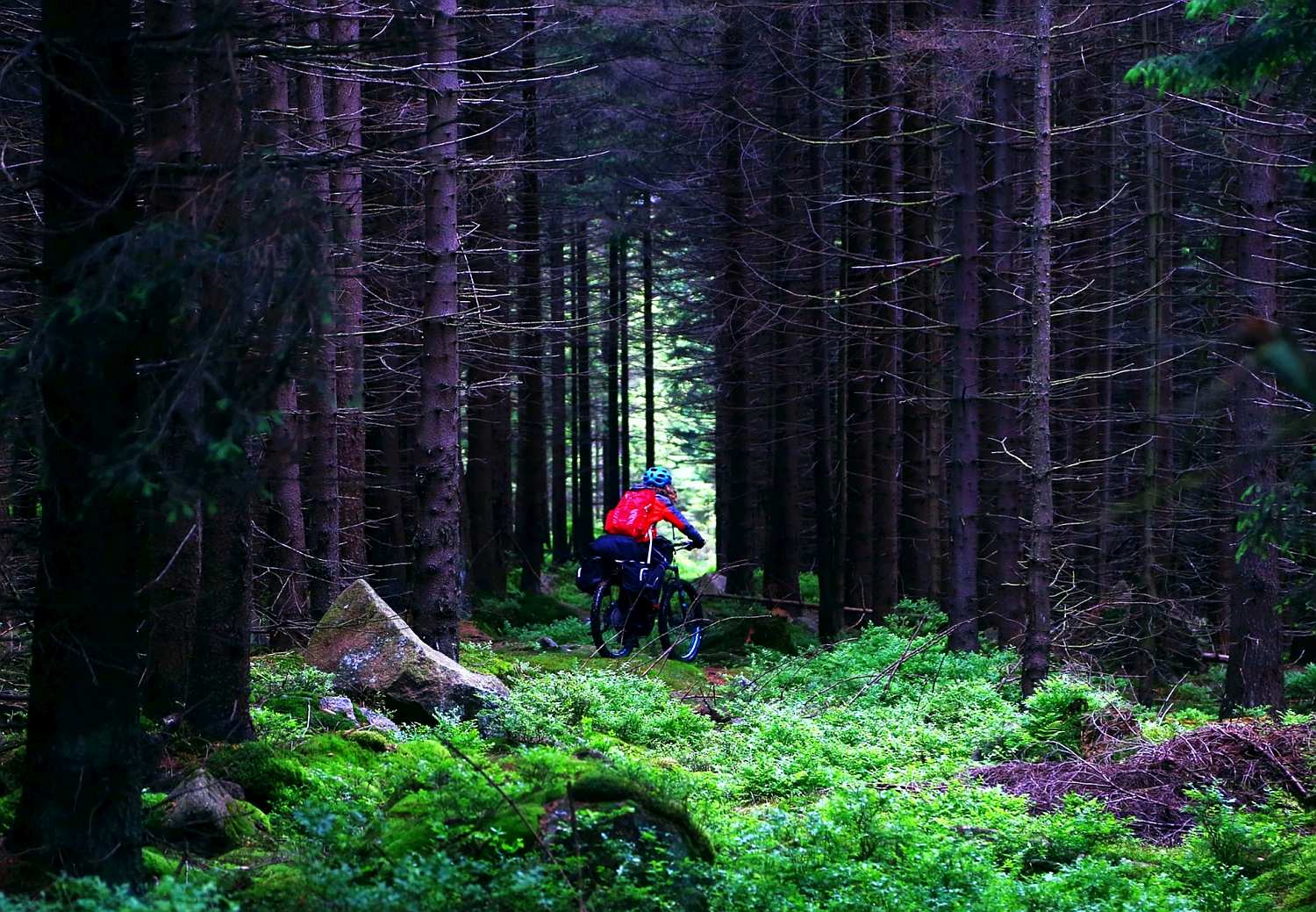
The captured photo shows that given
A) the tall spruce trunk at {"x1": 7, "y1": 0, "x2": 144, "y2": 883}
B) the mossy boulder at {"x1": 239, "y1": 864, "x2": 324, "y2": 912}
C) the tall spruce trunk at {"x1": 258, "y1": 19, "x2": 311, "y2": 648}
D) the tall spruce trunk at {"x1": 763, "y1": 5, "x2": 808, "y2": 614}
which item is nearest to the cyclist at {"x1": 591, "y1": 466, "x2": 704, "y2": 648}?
the tall spruce trunk at {"x1": 258, "y1": 19, "x2": 311, "y2": 648}

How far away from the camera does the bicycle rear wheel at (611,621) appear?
15.4 metres

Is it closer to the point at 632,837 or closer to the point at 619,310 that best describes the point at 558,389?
the point at 619,310

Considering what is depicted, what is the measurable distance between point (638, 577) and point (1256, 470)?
7.53 metres

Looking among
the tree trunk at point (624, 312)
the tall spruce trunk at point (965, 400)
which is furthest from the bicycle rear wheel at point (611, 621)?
the tree trunk at point (624, 312)

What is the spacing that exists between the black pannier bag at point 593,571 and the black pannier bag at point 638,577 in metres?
0.24

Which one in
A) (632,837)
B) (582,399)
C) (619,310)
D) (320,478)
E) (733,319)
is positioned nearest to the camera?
(632,837)

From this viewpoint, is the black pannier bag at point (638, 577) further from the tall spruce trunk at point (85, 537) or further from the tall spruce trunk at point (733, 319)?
the tall spruce trunk at point (85, 537)

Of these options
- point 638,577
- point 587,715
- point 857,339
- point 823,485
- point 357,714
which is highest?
point 857,339

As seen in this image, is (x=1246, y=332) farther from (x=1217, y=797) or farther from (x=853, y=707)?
(x=853, y=707)

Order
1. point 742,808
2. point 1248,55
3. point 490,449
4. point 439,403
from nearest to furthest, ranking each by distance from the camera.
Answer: point 1248,55
point 742,808
point 439,403
point 490,449

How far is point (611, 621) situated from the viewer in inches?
613

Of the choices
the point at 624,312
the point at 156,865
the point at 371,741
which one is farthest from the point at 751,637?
the point at 156,865

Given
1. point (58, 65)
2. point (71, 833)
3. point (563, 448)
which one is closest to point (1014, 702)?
point (71, 833)

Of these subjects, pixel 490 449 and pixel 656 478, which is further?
pixel 490 449
